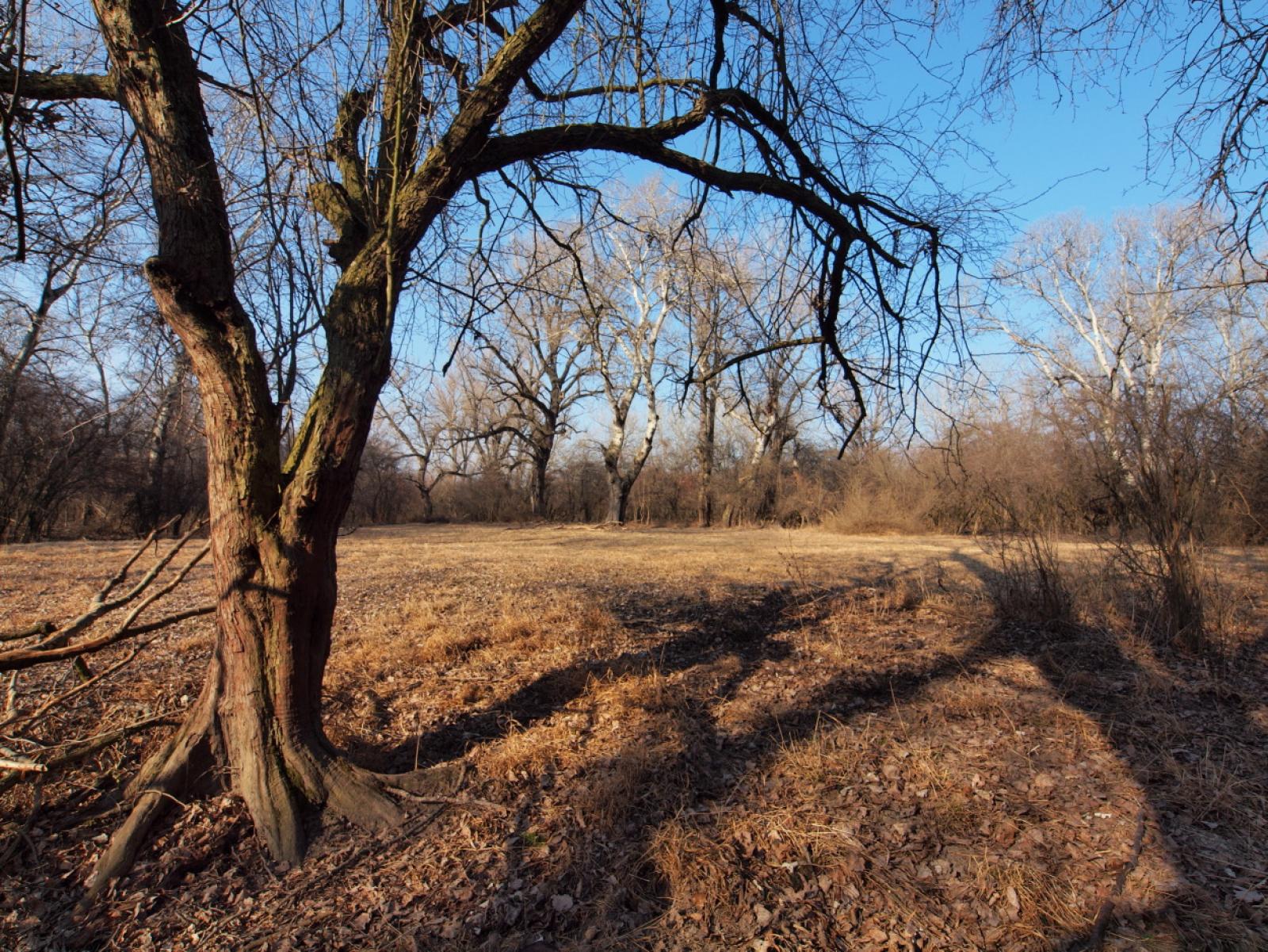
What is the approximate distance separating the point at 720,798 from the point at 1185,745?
259cm

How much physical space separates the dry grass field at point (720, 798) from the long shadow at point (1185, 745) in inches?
0.6

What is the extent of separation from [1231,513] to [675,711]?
22.9 feet

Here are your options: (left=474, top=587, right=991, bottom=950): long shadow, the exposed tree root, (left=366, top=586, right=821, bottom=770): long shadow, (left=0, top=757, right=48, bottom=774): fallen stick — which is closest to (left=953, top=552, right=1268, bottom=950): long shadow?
(left=474, top=587, right=991, bottom=950): long shadow

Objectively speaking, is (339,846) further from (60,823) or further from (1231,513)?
(1231,513)

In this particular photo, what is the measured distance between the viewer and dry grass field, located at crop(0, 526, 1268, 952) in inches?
94.5

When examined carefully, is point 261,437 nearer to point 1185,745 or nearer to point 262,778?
point 262,778

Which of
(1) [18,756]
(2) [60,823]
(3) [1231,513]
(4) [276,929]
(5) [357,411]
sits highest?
(5) [357,411]

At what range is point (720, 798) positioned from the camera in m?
3.16

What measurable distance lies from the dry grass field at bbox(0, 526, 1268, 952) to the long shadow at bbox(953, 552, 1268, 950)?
16mm

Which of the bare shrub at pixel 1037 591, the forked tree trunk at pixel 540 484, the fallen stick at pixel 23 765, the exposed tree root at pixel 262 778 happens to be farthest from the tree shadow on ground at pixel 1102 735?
the forked tree trunk at pixel 540 484

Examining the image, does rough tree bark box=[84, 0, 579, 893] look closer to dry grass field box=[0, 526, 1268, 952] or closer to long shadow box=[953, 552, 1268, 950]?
dry grass field box=[0, 526, 1268, 952]

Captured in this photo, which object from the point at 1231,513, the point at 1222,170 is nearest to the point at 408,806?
the point at 1222,170

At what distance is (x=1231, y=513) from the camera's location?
23.1 ft

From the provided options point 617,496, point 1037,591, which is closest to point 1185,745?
point 1037,591
